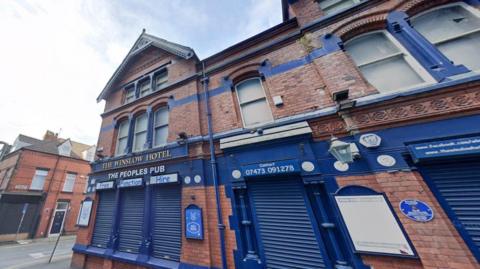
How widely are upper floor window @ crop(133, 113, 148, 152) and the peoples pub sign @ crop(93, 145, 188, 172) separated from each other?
713mm

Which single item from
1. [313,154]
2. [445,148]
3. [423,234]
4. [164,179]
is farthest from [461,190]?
[164,179]

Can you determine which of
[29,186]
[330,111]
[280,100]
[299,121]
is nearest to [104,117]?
[280,100]

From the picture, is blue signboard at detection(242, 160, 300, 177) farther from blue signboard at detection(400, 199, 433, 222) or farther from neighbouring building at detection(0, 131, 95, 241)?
neighbouring building at detection(0, 131, 95, 241)

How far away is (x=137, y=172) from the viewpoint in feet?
22.5

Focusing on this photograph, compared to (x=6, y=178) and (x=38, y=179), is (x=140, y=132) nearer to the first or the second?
(x=38, y=179)

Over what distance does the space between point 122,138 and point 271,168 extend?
7932mm

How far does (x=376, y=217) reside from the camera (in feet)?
11.3

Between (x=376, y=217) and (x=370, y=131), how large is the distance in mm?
1825

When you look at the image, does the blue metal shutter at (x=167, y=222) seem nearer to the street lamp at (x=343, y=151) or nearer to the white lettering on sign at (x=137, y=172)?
the white lettering on sign at (x=137, y=172)

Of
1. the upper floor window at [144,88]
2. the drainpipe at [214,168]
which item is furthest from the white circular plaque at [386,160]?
the upper floor window at [144,88]

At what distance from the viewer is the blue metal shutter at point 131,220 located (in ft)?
20.7

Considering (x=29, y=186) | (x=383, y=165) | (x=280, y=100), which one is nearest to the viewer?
(x=383, y=165)

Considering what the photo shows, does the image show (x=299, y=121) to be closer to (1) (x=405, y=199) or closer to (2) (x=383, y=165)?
(2) (x=383, y=165)

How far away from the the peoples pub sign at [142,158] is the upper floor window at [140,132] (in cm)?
71
